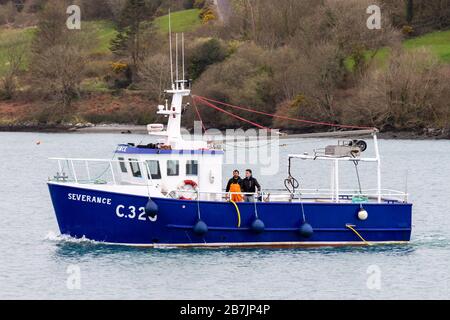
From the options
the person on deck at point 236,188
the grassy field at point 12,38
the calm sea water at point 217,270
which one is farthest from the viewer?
the grassy field at point 12,38

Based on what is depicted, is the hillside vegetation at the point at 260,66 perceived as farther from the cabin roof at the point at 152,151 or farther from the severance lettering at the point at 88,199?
the severance lettering at the point at 88,199

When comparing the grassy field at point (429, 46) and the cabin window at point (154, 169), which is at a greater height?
the grassy field at point (429, 46)

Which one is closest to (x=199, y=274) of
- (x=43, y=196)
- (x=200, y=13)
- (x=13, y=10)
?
(x=43, y=196)

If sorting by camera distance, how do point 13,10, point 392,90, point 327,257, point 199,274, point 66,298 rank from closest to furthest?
point 66,298 → point 199,274 → point 327,257 → point 392,90 → point 13,10

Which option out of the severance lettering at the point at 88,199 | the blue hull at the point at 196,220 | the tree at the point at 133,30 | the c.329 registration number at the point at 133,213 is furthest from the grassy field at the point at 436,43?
the severance lettering at the point at 88,199

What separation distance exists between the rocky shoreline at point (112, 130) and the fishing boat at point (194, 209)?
2037 inches

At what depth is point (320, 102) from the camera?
9031 centimetres

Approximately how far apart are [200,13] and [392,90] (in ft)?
157

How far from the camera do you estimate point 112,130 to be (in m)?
101

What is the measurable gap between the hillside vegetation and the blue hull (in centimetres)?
5241

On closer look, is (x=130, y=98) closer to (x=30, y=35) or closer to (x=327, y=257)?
(x=30, y=35)

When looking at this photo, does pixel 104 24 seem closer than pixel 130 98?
No

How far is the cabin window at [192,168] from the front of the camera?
33.4 m

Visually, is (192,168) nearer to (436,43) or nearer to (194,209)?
(194,209)
